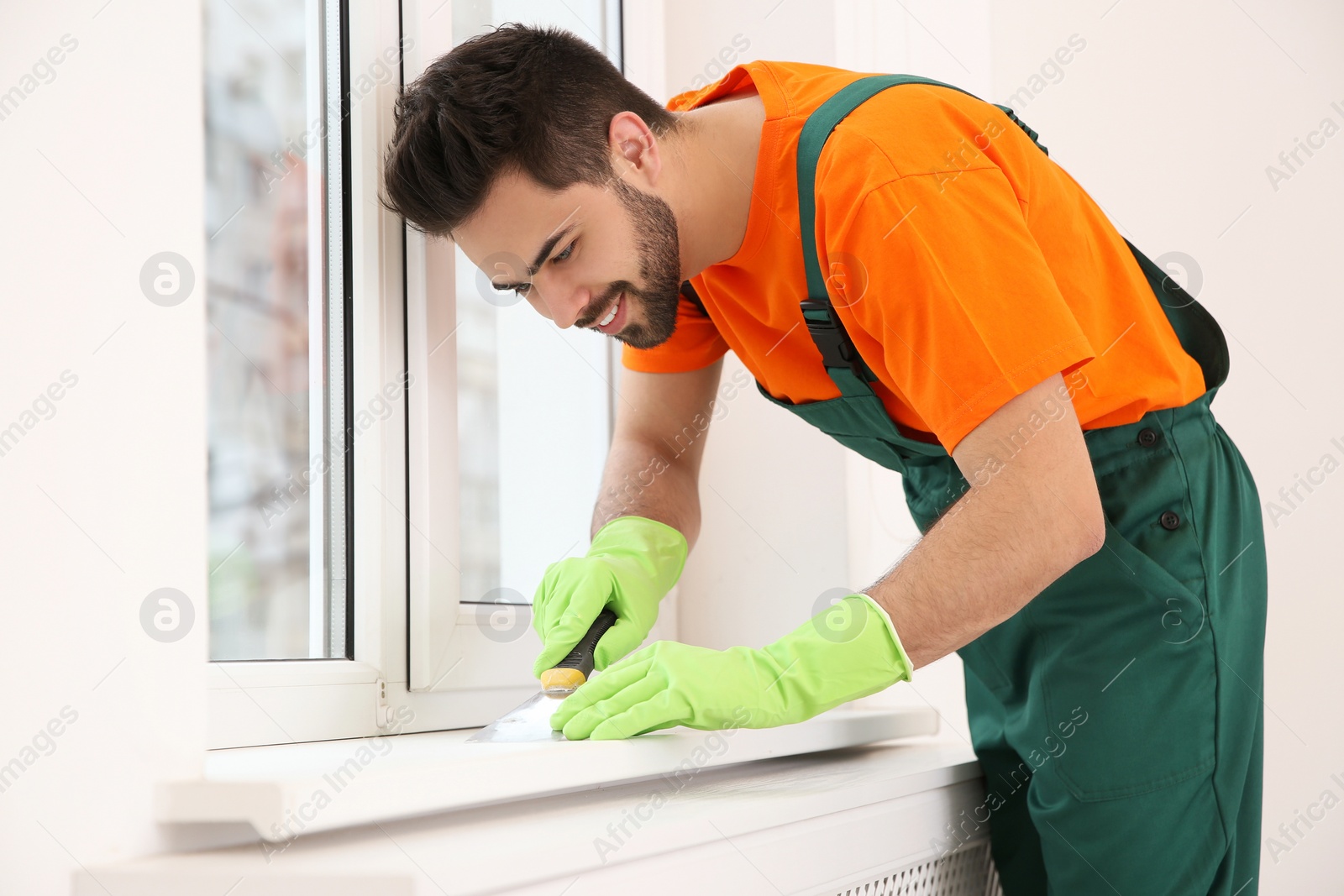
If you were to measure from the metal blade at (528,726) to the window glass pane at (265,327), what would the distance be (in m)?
0.24

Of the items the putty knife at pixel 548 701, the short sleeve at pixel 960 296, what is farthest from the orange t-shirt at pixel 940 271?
the putty knife at pixel 548 701

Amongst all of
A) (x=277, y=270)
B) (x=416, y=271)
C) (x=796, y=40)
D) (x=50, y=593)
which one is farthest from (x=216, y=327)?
(x=796, y=40)

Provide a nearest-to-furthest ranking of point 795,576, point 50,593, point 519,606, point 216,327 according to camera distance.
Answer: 1. point 50,593
2. point 216,327
3. point 519,606
4. point 795,576

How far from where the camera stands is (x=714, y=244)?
102 cm

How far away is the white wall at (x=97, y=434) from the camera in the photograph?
0.54 metres

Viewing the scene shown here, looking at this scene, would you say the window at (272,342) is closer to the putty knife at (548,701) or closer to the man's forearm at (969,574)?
the putty knife at (548,701)

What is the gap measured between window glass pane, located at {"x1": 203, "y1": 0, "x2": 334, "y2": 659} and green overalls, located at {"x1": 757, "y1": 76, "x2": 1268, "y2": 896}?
1.63 ft

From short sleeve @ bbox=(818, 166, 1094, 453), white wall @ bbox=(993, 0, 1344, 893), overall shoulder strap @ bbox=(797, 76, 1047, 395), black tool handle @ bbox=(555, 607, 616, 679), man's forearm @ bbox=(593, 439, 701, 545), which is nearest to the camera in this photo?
short sleeve @ bbox=(818, 166, 1094, 453)

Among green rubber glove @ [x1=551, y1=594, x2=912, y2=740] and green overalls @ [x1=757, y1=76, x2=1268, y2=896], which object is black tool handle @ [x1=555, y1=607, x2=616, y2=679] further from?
green overalls @ [x1=757, y1=76, x2=1268, y2=896]

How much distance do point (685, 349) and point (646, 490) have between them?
6.7 inches

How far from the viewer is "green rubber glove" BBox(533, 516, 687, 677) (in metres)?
1.00

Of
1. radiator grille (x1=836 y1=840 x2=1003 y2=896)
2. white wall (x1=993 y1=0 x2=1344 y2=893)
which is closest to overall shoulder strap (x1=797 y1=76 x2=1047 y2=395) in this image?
radiator grille (x1=836 y1=840 x2=1003 y2=896)

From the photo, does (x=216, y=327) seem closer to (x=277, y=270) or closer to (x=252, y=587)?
(x=277, y=270)

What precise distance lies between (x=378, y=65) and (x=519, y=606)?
0.62 metres
